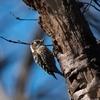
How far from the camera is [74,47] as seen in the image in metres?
1.79

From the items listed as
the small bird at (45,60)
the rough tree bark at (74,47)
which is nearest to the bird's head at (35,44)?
the small bird at (45,60)

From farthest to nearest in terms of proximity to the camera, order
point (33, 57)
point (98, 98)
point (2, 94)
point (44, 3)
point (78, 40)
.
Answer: point (33, 57) < point (2, 94) < point (44, 3) < point (78, 40) < point (98, 98)

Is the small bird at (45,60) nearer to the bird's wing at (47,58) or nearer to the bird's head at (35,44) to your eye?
the bird's wing at (47,58)

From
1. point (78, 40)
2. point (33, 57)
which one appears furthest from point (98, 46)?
point (33, 57)

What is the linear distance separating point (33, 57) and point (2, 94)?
4.45ft

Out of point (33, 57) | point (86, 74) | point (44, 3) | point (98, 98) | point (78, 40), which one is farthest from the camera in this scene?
point (33, 57)

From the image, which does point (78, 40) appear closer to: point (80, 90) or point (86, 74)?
point (86, 74)

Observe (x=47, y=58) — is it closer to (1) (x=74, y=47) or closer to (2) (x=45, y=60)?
(2) (x=45, y=60)

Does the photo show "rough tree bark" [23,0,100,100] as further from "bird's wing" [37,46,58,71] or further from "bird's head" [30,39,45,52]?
"bird's head" [30,39,45,52]

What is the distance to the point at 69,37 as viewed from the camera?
1820 mm

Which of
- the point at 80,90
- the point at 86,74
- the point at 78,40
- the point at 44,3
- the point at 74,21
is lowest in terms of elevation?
the point at 80,90

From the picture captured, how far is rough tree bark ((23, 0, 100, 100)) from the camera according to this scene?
1644 millimetres

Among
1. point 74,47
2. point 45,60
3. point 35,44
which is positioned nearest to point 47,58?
point 45,60

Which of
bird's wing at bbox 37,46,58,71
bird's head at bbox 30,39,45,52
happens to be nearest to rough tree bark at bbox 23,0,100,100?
bird's wing at bbox 37,46,58,71
